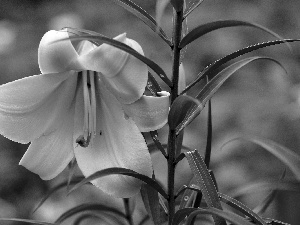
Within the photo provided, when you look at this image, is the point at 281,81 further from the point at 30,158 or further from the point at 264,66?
the point at 30,158

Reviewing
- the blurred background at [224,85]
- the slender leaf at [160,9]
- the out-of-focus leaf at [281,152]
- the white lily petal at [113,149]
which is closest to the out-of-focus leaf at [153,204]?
the white lily petal at [113,149]

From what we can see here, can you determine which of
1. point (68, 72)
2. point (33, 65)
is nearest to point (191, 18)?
point (33, 65)

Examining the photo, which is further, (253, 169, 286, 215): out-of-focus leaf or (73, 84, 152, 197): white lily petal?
(253, 169, 286, 215): out-of-focus leaf

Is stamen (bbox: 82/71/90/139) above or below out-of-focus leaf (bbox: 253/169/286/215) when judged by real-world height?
above

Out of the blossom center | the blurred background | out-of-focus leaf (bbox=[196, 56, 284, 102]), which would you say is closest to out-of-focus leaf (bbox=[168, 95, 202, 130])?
out-of-focus leaf (bbox=[196, 56, 284, 102])

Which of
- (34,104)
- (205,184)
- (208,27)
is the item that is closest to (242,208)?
(205,184)

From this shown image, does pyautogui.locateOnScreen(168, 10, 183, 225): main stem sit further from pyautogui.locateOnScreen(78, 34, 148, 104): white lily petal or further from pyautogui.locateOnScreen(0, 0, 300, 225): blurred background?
pyautogui.locateOnScreen(0, 0, 300, 225): blurred background
